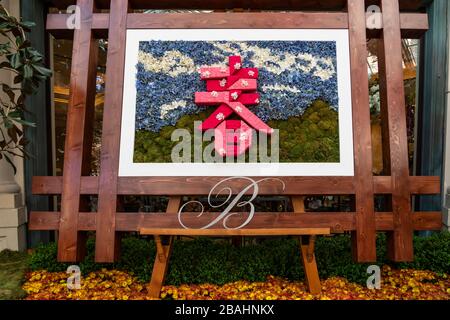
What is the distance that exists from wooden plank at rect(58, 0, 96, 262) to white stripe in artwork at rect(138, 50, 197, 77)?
0.53 meters

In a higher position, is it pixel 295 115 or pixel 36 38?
pixel 36 38

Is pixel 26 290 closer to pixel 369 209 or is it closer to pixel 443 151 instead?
pixel 369 209

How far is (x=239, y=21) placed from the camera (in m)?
3.21

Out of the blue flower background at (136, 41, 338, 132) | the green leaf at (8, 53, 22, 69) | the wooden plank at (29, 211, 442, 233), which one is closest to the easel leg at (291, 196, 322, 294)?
the wooden plank at (29, 211, 442, 233)

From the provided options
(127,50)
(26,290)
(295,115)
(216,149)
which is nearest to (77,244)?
(26,290)

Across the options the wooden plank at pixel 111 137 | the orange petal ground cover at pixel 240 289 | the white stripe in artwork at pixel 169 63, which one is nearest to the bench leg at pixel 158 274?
the orange petal ground cover at pixel 240 289

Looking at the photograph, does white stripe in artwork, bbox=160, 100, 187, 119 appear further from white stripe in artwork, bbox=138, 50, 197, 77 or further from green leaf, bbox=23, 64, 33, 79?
green leaf, bbox=23, 64, 33, 79

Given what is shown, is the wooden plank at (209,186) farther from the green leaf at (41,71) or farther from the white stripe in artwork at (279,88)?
the green leaf at (41,71)

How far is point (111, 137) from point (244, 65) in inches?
55.9

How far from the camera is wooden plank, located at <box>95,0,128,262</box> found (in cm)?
301

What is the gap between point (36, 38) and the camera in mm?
4113

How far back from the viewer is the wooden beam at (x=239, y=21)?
3.19 meters

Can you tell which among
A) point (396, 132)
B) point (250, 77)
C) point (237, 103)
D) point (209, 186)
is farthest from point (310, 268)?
point (250, 77)

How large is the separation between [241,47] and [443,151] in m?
2.82
